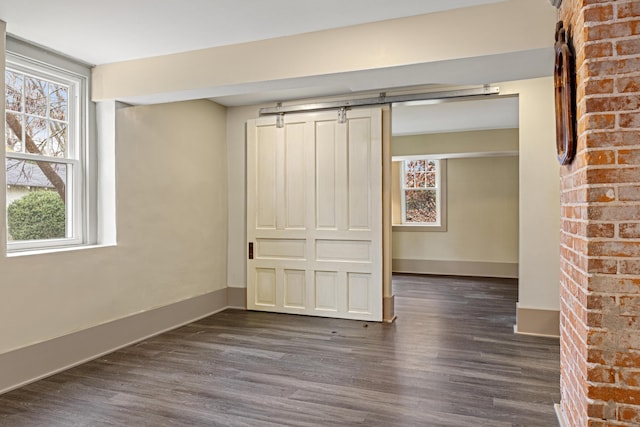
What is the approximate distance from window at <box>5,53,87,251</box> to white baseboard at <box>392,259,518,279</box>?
5896 mm

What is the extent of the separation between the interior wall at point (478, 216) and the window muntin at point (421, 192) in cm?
27

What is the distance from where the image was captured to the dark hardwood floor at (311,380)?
244 cm

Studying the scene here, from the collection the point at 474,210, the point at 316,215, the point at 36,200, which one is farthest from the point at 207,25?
the point at 474,210

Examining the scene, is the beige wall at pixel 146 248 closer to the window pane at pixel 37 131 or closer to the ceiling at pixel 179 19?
the window pane at pixel 37 131

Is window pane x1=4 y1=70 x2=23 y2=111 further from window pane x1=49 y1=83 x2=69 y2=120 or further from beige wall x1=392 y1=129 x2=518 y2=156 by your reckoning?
beige wall x1=392 y1=129 x2=518 y2=156

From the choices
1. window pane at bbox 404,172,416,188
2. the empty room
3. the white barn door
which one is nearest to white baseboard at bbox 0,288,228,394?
the empty room

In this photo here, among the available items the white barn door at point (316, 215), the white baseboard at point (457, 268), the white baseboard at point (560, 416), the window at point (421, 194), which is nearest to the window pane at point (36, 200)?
the white barn door at point (316, 215)

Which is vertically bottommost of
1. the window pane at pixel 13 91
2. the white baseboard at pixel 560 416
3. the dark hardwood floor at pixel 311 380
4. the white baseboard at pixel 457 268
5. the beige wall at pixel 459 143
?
the dark hardwood floor at pixel 311 380

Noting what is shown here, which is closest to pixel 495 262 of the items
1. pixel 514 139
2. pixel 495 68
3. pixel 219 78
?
pixel 514 139

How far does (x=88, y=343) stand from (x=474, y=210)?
6.47m

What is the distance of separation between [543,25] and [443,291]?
4.40m

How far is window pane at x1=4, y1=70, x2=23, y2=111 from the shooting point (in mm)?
3092

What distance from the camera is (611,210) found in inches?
67.1

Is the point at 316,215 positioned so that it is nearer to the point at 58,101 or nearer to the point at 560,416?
the point at 58,101
